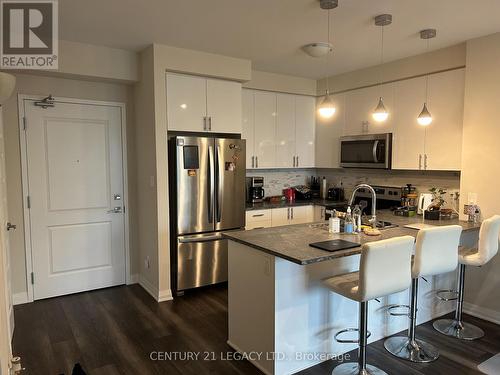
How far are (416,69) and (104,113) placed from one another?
3.40 meters

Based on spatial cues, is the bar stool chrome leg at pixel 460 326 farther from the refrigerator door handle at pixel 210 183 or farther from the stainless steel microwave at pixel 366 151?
the refrigerator door handle at pixel 210 183

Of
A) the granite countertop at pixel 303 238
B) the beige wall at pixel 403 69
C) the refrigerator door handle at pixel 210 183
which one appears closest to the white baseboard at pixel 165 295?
the refrigerator door handle at pixel 210 183

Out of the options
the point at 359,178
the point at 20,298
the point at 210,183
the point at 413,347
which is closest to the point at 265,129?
the point at 210,183

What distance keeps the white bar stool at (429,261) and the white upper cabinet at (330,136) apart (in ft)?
8.18

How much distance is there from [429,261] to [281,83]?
10.2 ft

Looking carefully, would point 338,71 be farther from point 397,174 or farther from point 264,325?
point 264,325

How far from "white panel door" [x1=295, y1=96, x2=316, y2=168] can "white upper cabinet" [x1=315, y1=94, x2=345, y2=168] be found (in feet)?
0.28

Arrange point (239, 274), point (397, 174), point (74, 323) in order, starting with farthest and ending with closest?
1. point (397, 174)
2. point (74, 323)
3. point (239, 274)

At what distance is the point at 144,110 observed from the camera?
12.9ft

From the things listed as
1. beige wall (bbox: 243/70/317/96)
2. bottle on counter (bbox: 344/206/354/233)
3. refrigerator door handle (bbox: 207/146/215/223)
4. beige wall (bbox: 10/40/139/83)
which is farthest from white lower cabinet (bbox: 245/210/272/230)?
beige wall (bbox: 10/40/139/83)

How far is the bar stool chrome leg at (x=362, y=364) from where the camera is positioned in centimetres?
241

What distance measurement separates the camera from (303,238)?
8.92 feet

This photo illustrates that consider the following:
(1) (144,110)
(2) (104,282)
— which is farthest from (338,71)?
(2) (104,282)

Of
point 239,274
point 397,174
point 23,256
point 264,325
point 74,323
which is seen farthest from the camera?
point 397,174
